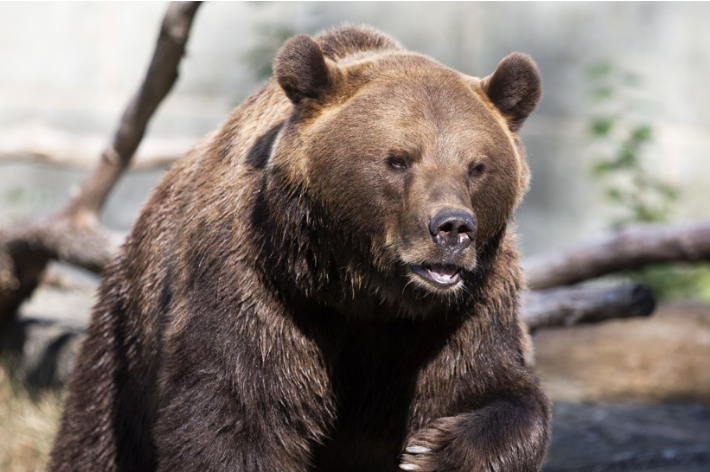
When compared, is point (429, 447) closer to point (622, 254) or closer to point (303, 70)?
point (303, 70)

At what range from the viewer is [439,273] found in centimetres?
389

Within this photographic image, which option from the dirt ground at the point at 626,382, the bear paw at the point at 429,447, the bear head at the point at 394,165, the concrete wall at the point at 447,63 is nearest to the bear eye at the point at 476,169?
the bear head at the point at 394,165

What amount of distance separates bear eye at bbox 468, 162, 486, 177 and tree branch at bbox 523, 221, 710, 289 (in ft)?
13.1

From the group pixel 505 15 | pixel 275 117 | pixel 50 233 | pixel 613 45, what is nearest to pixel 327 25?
pixel 505 15

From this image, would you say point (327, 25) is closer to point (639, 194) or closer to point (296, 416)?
point (639, 194)

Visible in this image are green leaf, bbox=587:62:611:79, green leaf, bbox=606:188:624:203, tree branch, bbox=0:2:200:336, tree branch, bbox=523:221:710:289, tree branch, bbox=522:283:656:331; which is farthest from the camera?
green leaf, bbox=606:188:624:203

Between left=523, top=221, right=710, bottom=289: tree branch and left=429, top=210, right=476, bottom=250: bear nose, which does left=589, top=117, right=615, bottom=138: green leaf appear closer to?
left=523, top=221, right=710, bottom=289: tree branch

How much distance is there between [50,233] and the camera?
27.1 ft

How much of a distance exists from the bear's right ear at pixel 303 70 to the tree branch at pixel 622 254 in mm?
4092

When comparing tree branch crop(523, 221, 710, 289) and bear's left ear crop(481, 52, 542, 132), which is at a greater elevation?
bear's left ear crop(481, 52, 542, 132)

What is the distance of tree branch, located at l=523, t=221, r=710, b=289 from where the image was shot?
25.9 feet

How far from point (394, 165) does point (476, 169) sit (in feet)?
1.06

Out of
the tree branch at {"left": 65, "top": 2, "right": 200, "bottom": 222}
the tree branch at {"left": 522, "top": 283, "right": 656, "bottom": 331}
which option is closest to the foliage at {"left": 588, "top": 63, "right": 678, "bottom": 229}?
the tree branch at {"left": 522, "top": 283, "right": 656, "bottom": 331}

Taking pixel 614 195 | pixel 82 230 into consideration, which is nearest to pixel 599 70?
pixel 614 195
